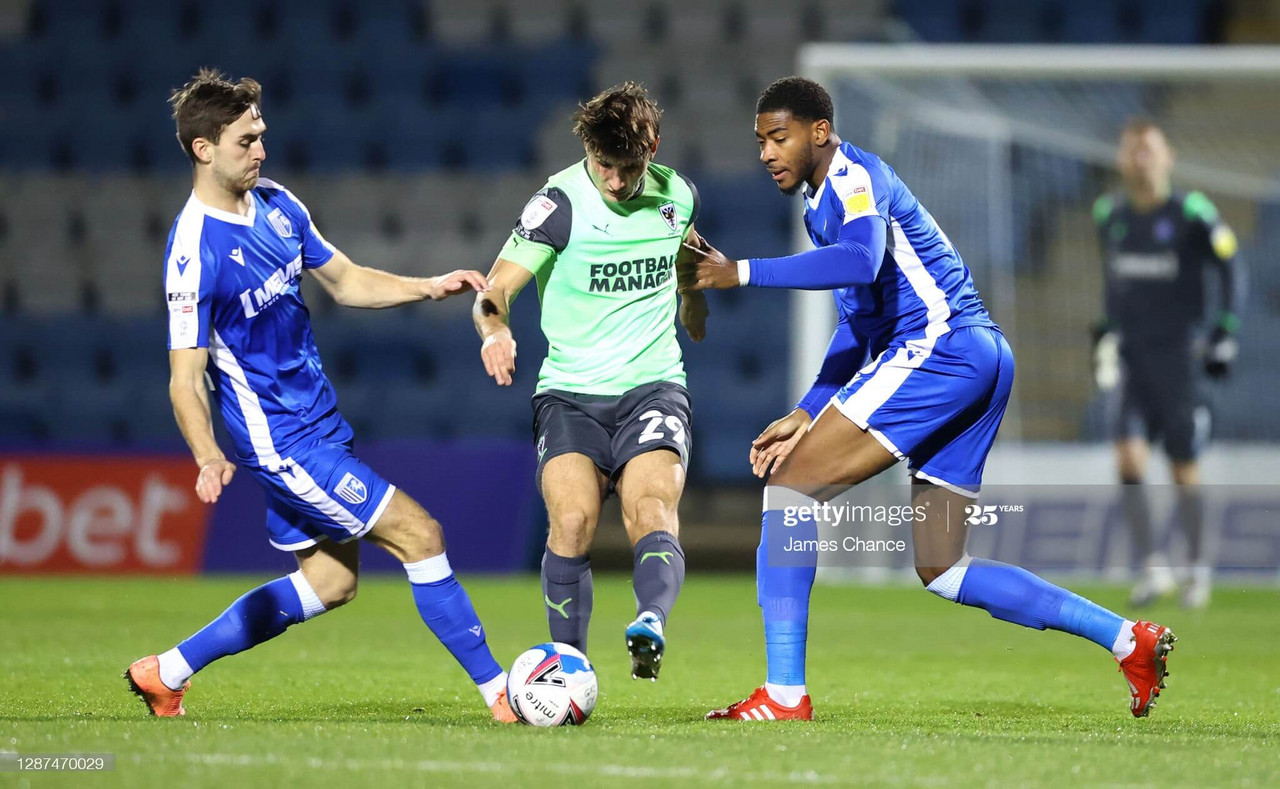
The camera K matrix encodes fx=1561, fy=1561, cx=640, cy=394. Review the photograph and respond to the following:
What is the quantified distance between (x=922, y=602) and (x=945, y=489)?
4.59 m

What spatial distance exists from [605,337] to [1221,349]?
5104 millimetres

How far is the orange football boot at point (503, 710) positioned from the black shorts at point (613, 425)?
0.63 m

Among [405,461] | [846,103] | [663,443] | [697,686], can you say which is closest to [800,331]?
[846,103]

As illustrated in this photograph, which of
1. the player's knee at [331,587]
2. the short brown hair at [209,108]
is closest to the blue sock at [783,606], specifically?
the player's knee at [331,587]

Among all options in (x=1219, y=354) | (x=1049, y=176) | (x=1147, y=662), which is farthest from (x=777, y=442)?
(x=1049, y=176)

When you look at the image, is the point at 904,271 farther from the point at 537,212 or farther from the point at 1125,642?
the point at 1125,642

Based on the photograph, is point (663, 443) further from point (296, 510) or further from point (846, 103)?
point (846, 103)

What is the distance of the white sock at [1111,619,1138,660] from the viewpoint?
441 cm

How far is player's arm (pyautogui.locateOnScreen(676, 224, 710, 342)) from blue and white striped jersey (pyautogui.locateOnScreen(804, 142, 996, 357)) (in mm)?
361

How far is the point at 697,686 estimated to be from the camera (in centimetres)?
540

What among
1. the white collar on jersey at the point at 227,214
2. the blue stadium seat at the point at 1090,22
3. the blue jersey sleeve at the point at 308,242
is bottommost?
the blue jersey sleeve at the point at 308,242

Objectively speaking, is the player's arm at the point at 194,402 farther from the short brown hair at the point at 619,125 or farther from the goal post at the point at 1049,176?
the goal post at the point at 1049,176

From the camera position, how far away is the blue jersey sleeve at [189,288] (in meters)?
Result: 4.29

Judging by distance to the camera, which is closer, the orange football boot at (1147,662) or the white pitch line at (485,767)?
the white pitch line at (485,767)
